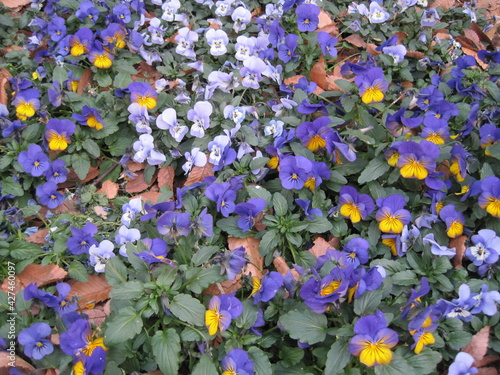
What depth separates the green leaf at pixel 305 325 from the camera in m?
2.04

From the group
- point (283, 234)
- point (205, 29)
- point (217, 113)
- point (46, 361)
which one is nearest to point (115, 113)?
point (217, 113)

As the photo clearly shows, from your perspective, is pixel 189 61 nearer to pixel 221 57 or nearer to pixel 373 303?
pixel 221 57

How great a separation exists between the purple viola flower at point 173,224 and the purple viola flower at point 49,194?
0.97 metres

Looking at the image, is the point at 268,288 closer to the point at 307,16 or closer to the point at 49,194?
the point at 49,194

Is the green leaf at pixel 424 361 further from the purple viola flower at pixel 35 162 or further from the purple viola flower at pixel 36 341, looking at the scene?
the purple viola flower at pixel 35 162

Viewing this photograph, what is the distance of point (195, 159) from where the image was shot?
2918mm

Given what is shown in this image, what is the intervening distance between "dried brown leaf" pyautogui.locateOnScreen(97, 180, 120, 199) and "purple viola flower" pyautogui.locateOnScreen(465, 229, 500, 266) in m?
2.15

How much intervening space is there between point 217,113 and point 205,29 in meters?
1.04

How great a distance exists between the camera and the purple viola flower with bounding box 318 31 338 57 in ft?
10.9

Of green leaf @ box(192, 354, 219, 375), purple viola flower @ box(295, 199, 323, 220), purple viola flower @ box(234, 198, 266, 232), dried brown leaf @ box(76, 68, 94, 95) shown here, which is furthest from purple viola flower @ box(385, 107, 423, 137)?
Answer: dried brown leaf @ box(76, 68, 94, 95)

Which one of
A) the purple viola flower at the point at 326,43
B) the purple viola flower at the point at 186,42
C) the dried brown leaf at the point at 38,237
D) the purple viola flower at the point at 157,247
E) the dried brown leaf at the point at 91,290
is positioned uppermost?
the purple viola flower at the point at 326,43

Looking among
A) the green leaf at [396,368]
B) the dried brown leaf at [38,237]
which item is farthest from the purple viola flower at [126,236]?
the green leaf at [396,368]

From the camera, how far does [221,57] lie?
3.60 meters

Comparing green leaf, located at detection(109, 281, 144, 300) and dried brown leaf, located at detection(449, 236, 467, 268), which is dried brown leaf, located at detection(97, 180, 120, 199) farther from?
dried brown leaf, located at detection(449, 236, 467, 268)
